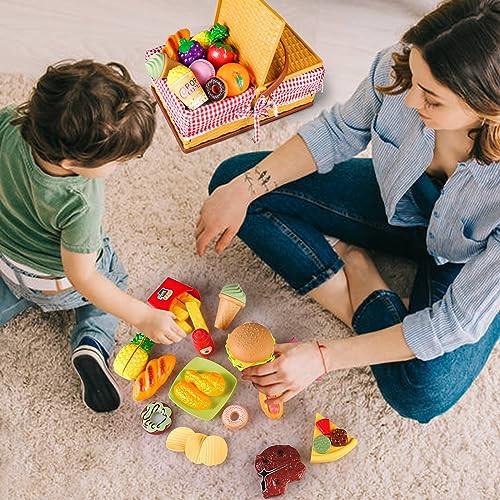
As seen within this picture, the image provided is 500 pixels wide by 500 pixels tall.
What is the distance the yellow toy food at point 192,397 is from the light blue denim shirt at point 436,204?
384 millimetres

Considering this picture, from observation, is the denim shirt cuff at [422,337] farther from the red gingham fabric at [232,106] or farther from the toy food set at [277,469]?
the red gingham fabric at [232,106]

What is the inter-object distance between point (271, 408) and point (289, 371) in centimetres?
→ 16

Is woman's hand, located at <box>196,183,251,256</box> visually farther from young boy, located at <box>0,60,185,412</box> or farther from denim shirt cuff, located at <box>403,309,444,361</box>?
denim shirt cuff, located at <box>403,309,444,361</box>

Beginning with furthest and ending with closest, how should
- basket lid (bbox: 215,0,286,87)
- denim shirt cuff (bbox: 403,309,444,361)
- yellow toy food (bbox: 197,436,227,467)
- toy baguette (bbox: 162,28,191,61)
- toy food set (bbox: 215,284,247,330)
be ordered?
toy baguette (bbox: 162,28,191,61)
basket lid (bbox: 215,0,286,87)
toy food set (bbox: 215,284,247,330)
yellow toy food (bbox: 197,436,227,467)
denim shirt cuff (bbox: 403,309,444,361)

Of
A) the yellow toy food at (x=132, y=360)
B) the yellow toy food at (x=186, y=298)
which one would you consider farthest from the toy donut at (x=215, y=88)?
the yellow toy food at (x=132, y=360)

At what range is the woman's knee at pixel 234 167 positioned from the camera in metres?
1.44

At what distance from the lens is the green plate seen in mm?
1345

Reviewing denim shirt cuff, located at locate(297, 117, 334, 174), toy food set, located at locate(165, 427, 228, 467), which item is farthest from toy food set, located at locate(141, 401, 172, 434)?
denim shirt cuff, located at locate(297, 117, 334, 174)

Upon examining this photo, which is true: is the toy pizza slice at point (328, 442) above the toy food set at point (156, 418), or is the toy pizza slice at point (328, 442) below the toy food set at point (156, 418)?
above

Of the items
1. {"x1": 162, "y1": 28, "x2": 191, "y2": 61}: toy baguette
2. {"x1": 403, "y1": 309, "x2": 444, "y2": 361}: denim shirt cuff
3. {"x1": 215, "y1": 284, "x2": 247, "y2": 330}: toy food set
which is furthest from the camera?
{"x1": 162, "y1": 28, "x2": 191, "y2": 61}: toy baguette

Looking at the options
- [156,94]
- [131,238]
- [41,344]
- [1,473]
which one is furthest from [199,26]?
[1,473]

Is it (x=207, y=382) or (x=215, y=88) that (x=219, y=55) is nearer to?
(x=215, y=88)

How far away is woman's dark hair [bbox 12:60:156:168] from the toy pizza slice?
613 millimetres

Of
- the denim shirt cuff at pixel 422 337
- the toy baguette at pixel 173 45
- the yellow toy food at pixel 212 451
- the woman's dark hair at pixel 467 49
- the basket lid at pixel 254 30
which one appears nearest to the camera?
the woman's dark hair at pixel 467 49
